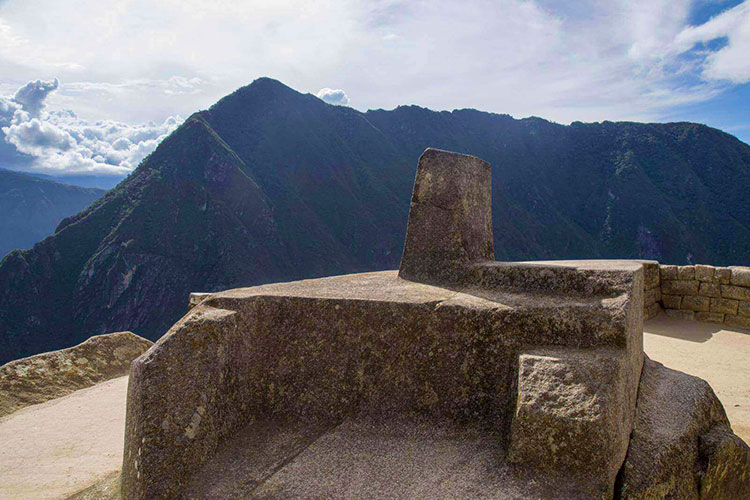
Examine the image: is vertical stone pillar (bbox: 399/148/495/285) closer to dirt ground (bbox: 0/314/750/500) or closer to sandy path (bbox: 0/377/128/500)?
dirt ground (bbox: 0/314/750/500)

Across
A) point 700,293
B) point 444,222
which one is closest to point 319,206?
point 700,293

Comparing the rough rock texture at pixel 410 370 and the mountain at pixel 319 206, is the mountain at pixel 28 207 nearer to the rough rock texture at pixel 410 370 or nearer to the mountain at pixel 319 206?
the mountain at pixel 319 206

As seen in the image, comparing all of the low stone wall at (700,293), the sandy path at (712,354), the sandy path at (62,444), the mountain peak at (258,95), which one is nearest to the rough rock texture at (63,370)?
the sandy path at (62,444)

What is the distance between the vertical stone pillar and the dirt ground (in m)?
2.21

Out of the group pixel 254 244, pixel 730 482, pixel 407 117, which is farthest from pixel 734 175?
pixel 730 482

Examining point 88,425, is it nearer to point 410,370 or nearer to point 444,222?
point 410,370

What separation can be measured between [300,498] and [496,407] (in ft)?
3.33

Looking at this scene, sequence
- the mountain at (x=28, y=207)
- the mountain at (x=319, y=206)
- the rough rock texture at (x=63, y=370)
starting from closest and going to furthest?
the rough rock texture at (x=63, y=370)
the mountain at (x=319, y=206)
the mountain at (x=28, y=207)

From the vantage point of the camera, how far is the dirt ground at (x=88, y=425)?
291 centimetres

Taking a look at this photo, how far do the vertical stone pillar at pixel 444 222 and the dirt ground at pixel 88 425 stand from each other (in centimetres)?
221

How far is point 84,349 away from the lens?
5.57 m

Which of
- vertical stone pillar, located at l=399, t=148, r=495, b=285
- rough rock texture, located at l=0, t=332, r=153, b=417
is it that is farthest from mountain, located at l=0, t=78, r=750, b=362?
vertical stone pillar, located at l=399, t=148, r=495, b=285

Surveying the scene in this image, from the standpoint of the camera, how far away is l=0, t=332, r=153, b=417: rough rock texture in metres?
4.74

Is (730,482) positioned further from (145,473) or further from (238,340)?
(145,473)
